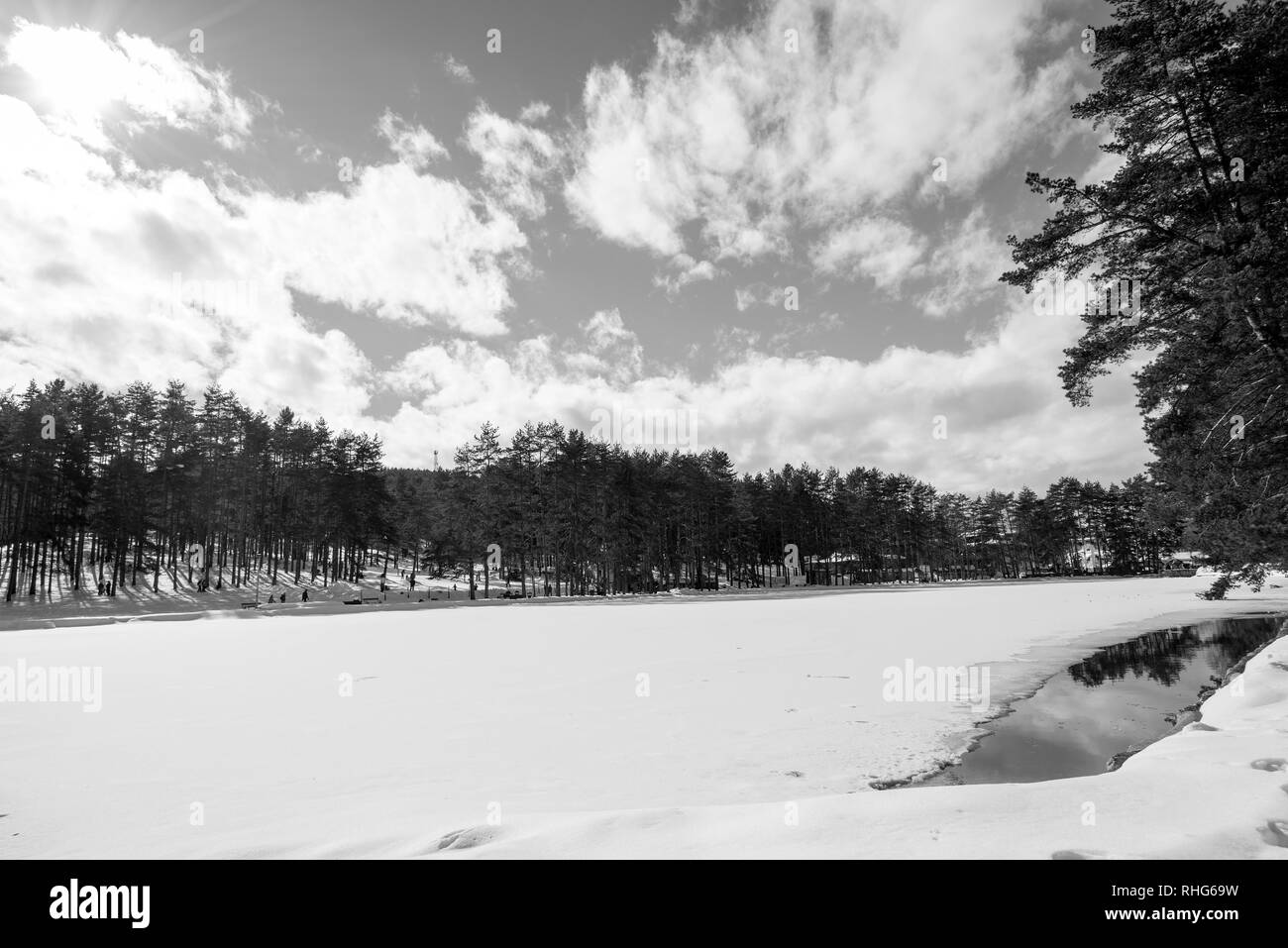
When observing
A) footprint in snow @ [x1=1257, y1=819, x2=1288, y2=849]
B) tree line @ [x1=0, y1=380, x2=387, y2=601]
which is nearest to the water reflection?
footprint in snow @ [x1=1257, y1=819, x2=1288, y2=849]

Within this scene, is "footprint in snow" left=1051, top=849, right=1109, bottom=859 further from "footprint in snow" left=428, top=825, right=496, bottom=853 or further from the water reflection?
"footprint in snow" left=428, top=825, right=496, bottom=853

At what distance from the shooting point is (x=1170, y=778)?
5.01 metres

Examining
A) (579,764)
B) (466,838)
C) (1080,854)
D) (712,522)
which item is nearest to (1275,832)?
(1080,854)

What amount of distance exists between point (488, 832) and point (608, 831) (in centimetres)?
88

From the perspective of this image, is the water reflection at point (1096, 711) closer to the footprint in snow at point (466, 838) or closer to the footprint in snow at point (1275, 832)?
the footprint in snow at point (1275, 832)

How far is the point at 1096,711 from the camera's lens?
33.1 ft

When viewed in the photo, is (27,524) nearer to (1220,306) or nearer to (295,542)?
(295,542)

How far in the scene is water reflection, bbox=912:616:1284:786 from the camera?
7004mm

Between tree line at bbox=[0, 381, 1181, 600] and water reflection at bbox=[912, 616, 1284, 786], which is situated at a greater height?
tree line at bbox=[0, 381, 1181, 600]

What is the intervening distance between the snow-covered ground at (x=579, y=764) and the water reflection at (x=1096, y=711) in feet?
1.70

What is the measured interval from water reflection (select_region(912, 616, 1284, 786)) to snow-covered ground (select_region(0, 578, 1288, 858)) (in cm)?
52

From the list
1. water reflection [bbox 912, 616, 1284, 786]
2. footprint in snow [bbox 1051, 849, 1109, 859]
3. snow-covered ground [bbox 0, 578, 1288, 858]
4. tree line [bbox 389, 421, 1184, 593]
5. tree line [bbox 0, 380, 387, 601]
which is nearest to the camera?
footprint in snow [bbox 1051, 849, 1109, 859]

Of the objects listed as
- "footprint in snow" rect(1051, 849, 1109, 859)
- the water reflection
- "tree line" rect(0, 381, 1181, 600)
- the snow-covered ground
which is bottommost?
the water reflection
